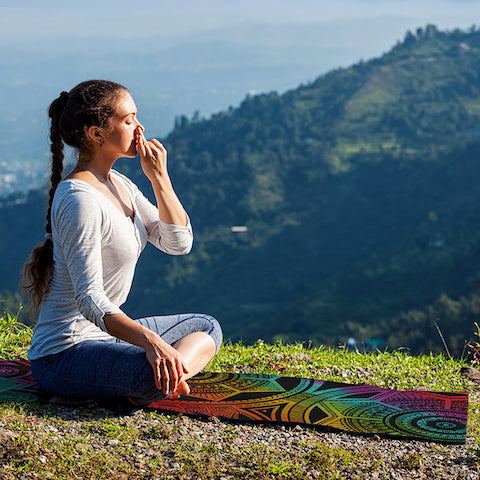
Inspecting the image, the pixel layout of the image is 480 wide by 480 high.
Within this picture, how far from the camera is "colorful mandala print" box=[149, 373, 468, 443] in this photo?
3.23 m

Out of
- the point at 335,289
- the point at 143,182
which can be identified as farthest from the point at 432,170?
the point at 143,182

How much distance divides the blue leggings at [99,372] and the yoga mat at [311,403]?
0.40 ft

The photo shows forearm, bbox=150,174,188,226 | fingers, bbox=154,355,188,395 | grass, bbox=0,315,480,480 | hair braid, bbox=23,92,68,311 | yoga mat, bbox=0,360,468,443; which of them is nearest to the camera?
grass, bbox=0,315,480,480

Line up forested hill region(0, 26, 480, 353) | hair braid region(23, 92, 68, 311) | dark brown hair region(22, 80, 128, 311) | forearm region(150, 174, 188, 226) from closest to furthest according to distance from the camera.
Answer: dark brown hair region(22, 80, 128, 311)
hair braid region(23, 92, 68, 311)
forearm region(150, 174, 188, 226)
forested hill region(0, 26, 480, 353)

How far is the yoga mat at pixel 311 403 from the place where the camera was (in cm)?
322

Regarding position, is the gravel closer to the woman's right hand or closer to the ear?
the woman's right hand

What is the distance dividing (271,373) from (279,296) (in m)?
70.9

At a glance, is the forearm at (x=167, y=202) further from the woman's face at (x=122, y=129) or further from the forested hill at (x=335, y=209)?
the forested hill at (x=335, y=209)

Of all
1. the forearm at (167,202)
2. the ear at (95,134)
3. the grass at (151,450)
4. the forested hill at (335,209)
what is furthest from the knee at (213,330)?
the forested hill at (335,209)

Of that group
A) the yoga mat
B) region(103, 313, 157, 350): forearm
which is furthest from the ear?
the yoga mat

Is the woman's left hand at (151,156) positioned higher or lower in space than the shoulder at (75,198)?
higher

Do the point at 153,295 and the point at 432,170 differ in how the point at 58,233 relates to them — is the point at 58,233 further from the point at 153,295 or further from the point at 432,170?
the point at 432,170

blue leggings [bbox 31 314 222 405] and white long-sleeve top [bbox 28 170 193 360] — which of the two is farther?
blue leggings [bbox 31 314 222 405]

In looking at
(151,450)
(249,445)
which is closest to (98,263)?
(151,450)
